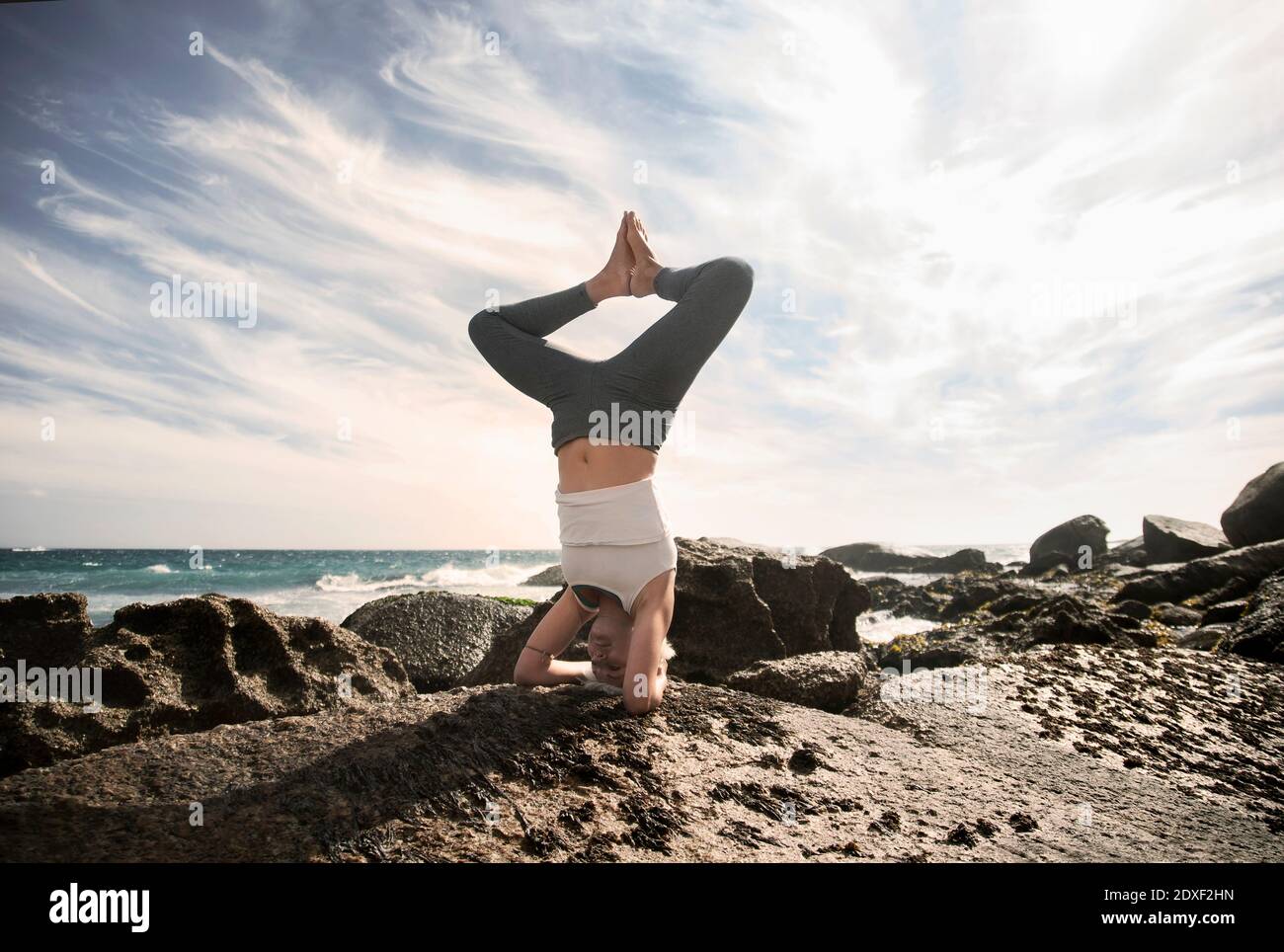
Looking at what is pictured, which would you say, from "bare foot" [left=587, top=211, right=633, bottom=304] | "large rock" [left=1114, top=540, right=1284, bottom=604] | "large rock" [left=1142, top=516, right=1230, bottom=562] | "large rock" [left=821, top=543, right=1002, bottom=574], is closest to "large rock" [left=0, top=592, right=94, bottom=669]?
"bare foot" [left=587, top=211, right=633, bottom=304]

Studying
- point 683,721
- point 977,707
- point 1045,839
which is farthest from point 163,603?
point 977,707

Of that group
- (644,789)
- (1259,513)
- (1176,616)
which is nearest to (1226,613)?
(1176,616)

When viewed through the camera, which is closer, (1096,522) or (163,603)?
(163,603)

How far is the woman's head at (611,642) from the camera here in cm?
331

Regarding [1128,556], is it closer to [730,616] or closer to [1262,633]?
[1262,633]

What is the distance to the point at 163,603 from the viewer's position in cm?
356

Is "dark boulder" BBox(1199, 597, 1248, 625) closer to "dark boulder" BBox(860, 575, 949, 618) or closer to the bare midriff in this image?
"dark boulder" BBox(860, 575, 949, 618)

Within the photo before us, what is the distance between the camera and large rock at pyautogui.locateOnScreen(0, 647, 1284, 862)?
206 centimetres

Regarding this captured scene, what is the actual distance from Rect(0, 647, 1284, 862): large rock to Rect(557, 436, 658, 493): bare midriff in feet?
3.32

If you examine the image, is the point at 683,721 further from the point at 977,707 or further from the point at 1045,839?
the point at 977,707

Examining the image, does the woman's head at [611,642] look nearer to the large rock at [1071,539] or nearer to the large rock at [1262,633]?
the large rock at [1262,633]

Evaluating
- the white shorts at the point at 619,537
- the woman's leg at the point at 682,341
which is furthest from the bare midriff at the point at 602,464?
the woman's leg at the point at 682,341

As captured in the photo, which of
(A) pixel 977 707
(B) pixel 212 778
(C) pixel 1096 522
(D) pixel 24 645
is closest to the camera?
(B) pixel 212 778
